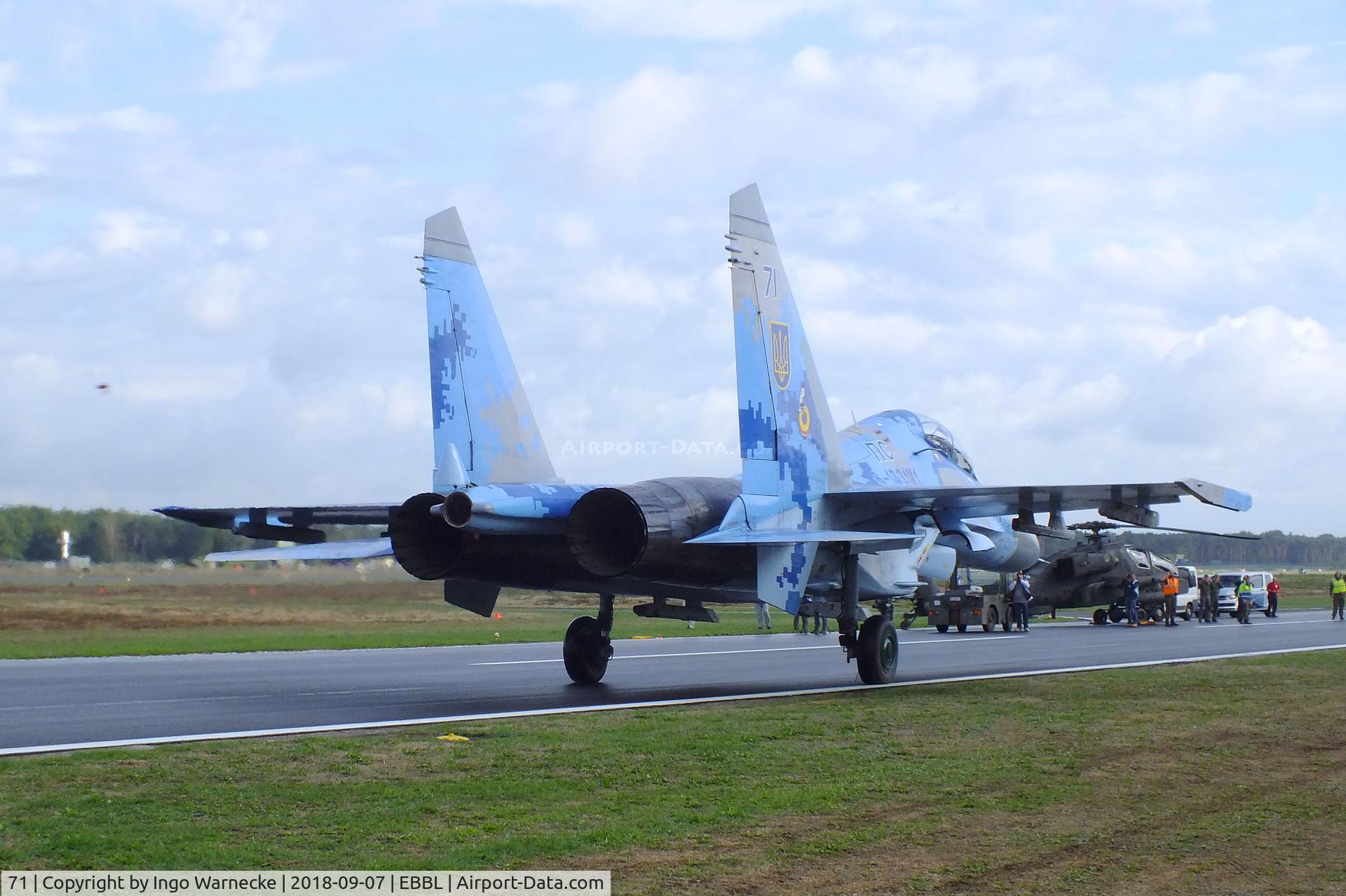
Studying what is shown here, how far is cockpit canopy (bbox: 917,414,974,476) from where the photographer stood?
2062 cm

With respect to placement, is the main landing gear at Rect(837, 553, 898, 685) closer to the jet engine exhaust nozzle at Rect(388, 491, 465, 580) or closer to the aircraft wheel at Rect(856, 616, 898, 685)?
the aircraft wheel at Rect(856, 616, 898, 685)

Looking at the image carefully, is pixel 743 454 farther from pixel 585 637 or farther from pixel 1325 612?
pixel 1325 612

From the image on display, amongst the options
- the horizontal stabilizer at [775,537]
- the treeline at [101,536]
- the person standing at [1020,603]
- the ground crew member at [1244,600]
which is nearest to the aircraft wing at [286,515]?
the horizontal stabilizer at [775,537]

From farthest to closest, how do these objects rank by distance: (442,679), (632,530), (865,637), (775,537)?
(442,679) < (865,637) < (775,537) < (632,530)

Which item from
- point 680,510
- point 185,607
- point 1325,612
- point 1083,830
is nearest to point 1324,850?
point 1083,830

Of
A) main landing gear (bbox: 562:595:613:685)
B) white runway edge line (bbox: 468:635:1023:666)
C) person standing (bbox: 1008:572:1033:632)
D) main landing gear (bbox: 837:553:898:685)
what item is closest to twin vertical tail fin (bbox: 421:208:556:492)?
main landing gear (bbox: 562:595:613:685)

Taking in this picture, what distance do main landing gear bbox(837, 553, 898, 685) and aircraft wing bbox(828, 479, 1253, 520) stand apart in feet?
2.75

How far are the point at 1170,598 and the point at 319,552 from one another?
31.7 metres

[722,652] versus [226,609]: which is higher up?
[226,609]

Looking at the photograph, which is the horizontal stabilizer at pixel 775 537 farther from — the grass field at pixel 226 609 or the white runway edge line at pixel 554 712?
the grass field at pixel 226 609

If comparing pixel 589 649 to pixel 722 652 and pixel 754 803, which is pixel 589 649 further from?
pixel 754 803

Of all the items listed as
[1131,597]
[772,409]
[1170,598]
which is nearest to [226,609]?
[772,409]

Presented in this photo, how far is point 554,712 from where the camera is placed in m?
14.0

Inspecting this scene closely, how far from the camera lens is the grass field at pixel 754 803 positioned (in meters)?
6.74
